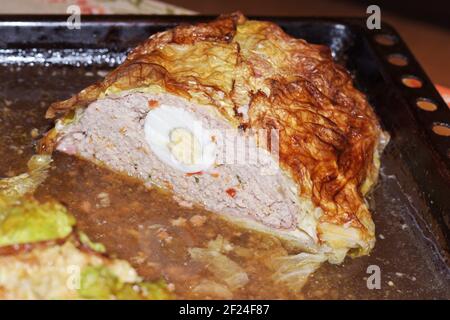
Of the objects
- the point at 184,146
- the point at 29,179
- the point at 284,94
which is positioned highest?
the point at 284,94

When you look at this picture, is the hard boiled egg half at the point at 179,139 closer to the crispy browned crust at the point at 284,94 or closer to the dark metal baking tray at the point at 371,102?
the crispy browned crust at the point at 284,94

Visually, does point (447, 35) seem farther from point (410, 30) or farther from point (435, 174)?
point (435, 174)

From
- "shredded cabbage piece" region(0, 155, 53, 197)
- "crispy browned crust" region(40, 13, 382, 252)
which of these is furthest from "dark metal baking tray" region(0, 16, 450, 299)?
"crispy browned crust" region(40, 13, 382, 252)

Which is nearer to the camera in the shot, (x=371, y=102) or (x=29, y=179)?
(x=29, y=179)

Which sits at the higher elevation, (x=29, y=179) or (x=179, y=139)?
(x=179, y=139)

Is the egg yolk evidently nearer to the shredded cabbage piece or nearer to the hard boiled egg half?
the hard boiled egg half

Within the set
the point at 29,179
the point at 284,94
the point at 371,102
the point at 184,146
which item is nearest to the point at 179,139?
the point at 184,146

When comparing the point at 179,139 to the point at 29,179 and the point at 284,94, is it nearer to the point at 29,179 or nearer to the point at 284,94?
the point at 284,94

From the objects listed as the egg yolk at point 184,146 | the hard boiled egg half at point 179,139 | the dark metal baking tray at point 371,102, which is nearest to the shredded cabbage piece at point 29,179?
the dark metal baking tray at point 371,102
